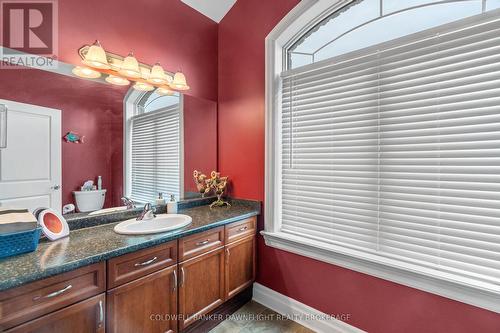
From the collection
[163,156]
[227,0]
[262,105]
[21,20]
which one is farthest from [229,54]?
[21,20]

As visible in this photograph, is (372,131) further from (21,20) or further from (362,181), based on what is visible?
(21,20)

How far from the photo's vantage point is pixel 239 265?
212 centimetres

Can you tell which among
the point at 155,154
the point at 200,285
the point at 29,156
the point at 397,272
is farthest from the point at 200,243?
the point at 397,272

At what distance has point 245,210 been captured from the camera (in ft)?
7.42

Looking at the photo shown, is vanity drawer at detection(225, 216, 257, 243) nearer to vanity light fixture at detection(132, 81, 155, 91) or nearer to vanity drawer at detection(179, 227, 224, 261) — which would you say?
vanity drawer at detection(179, 227, 224, 261)

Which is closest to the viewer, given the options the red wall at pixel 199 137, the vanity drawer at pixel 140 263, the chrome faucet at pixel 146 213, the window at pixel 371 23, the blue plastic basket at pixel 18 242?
the blue plastic basket at pixel 18 242

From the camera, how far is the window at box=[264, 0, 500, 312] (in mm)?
1335

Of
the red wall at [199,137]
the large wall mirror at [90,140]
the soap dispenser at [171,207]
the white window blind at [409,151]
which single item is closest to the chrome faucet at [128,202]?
the large wall mirror at [90,140]

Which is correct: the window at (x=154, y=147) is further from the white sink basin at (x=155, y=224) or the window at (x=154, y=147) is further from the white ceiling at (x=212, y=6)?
the white ceiling at (x=212, y=6)

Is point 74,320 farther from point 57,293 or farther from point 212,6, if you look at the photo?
point 212,6

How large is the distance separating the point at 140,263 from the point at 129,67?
1.43m

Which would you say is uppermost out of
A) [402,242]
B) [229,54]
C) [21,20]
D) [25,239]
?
[229,54]

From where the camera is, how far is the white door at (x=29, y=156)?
1348 mm

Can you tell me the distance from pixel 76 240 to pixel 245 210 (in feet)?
4.25
